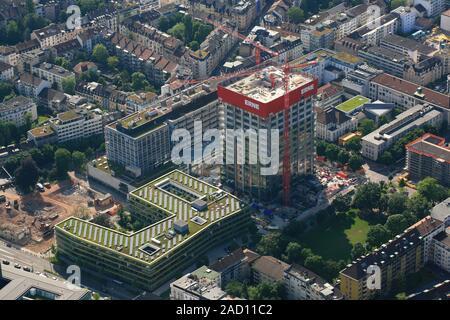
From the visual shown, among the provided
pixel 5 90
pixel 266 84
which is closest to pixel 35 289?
pixel 266 84

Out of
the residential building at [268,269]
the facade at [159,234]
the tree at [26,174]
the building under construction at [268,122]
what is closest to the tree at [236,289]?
the residential building at [268,269]

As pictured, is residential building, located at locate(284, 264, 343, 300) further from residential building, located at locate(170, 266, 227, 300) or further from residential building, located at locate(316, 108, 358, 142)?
residential building, located at locate(316, 108, 358, 142)

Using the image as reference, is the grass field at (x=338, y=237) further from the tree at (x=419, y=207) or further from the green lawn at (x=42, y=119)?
the green lawn at (x=42, y=119)

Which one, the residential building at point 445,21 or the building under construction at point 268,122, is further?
the residential building at point 445,21

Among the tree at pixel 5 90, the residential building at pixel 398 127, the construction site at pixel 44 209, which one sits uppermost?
the tree at pixel 5 90

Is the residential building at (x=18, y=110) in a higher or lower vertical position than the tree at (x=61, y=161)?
higher

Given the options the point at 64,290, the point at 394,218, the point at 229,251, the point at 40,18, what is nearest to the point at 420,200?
the point at 394,218

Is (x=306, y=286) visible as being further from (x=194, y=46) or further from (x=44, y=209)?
(x=194, y=46)
